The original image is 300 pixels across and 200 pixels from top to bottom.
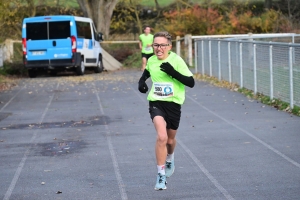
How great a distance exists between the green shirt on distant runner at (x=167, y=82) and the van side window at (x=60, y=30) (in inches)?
892

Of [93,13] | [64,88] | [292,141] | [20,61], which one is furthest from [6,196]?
[93,13]

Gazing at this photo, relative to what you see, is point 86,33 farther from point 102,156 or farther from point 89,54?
point 102,156

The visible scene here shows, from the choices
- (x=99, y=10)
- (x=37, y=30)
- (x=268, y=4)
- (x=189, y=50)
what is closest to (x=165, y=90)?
(x=37, y=30)

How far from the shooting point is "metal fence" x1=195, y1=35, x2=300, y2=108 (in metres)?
15.5

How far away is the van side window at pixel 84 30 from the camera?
31500mm

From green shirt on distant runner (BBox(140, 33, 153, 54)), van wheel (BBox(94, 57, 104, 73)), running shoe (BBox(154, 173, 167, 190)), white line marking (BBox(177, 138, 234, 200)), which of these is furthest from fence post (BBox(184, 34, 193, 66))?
running shoe (BBox(154, 173, 167, 190))

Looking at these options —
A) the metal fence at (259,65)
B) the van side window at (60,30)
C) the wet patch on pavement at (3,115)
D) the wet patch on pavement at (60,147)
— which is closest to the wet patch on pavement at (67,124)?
the wet patch on pavement at (3,115)

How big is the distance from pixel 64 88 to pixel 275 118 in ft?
36.7

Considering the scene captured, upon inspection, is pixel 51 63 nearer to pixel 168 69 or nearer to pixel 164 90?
pixel 164 90

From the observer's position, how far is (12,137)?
13.1 m

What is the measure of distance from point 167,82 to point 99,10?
34894 millimetres

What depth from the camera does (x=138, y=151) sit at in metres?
11.1

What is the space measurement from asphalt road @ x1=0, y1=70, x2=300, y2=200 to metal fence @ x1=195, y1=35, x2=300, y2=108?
565 millimetres

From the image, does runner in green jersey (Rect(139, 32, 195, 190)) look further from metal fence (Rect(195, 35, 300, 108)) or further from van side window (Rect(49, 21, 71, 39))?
van side window (Rect(49, 21, 71, 39))
